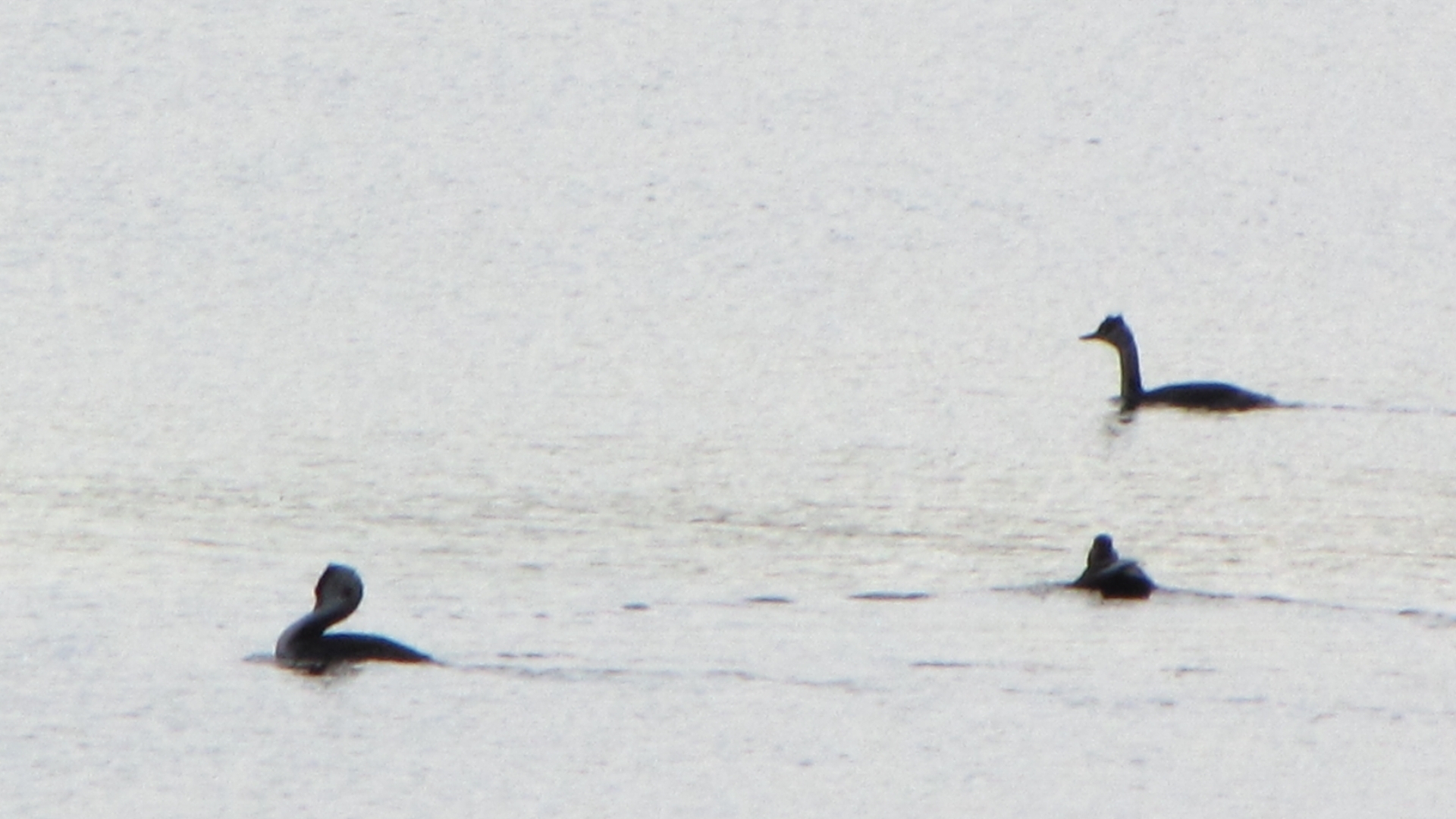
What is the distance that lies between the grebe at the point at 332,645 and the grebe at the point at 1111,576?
332cm

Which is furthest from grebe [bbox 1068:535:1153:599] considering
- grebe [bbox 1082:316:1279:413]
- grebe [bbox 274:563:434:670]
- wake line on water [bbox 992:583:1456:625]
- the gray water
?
grebe [bbox 1082:316:1279:413]

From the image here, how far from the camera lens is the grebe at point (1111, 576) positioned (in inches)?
590

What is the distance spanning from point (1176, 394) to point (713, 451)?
4106 mm

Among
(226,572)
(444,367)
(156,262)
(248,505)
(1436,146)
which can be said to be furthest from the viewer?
(1436,146)

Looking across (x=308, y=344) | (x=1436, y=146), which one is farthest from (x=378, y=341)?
(x=1436, y=146)

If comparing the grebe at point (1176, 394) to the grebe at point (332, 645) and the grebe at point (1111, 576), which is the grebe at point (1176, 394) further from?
the grebe at point (332, 645)

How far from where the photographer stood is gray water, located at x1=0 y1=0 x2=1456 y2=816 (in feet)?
40.8

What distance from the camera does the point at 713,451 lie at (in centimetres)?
1966

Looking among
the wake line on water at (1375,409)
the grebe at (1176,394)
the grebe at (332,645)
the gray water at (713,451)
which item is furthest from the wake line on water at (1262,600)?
the wake line on water at (1375,409)

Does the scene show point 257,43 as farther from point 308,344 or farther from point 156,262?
point 308,344

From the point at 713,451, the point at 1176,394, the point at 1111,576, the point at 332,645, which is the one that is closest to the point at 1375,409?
the point at 1176,394

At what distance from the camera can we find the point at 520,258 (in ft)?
99.8

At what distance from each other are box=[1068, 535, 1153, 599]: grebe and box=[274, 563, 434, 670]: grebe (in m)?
3.32

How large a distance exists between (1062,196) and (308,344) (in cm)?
1461
